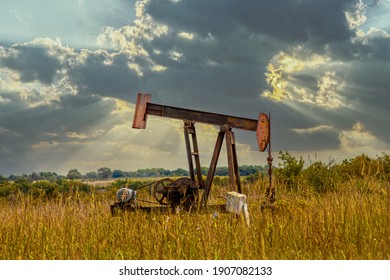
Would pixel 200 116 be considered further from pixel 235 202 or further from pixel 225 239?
pixel 225 239

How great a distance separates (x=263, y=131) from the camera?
10742 mm

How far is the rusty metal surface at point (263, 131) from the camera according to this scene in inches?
420

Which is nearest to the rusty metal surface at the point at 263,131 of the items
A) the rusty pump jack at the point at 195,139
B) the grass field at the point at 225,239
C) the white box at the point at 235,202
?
the rusty pump jack at the point at 195,139

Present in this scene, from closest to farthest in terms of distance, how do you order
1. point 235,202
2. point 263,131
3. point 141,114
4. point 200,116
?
point 235,202 < point 263,131 < point 200,116 < point 141,114

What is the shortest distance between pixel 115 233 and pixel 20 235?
1460mm

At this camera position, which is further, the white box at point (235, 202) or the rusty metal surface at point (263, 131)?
the rusty metal surface at point (263, 131)

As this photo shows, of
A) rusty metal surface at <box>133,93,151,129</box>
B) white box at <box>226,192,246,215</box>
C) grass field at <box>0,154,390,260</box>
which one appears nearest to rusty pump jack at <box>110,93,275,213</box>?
rusty metal surface at <box>133,93,151,129</box>

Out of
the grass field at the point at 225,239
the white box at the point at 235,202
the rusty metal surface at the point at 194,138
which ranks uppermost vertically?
the rusty metal surface at the point at 194,138

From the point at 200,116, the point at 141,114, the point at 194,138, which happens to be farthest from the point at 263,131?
the point at 141,114

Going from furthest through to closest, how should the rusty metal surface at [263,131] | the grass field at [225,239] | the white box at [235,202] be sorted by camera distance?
the rusty metal surface at [263,131] < the white box at [235,202] < the grass field at [225,239]

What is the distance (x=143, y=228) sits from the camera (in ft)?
25.8

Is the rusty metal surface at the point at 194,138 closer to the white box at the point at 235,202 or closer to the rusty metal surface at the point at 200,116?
the rusty metal surface at the point at 200,116

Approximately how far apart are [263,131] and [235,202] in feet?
8.89

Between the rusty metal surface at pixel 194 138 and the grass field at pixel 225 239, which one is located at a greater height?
the rusty metal surface at pixel 194 138
